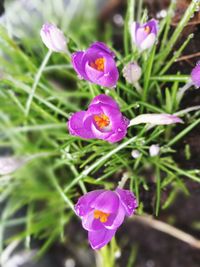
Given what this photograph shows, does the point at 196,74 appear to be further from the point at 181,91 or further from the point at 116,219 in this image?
the point at 116,219

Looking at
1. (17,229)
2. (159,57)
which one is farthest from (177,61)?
(17,229)

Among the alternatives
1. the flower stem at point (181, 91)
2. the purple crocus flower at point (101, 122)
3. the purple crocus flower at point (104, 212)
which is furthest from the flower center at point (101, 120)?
the flower stem at point (181, 91)

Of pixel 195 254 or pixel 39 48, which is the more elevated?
pixel 39 48

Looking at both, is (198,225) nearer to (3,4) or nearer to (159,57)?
(159,57)

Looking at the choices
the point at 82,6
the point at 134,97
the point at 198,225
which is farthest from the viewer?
the point at 82,6

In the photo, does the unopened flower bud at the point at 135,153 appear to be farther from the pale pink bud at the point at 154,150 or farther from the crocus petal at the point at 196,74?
the crocus petal at the point at 196,74
